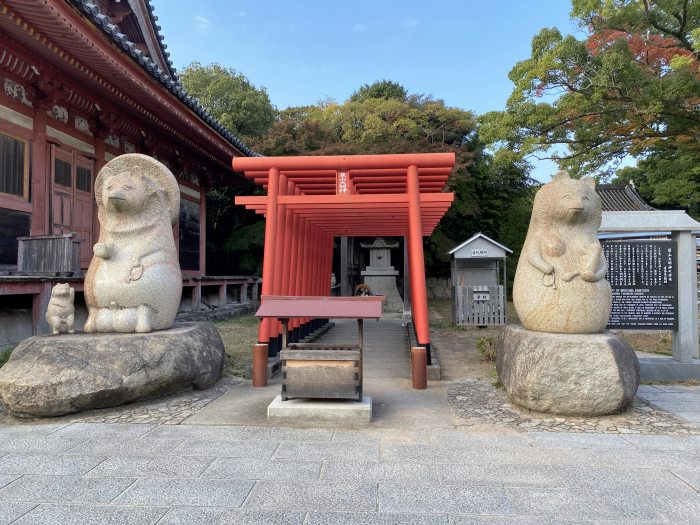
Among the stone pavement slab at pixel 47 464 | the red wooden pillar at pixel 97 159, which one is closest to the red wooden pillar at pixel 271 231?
the stone pavement slab at pixel 47 464

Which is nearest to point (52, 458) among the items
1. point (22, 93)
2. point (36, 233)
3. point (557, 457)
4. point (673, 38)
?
point (557, 457)

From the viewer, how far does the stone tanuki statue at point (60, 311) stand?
4.81 meters

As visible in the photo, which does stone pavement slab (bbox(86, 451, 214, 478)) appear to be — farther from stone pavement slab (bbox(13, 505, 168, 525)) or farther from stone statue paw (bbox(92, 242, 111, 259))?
stone statue paw (bbox(92, 242, 111, 259))

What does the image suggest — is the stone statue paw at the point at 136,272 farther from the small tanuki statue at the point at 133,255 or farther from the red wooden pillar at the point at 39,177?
the red wooden pillar at the point at 39,177

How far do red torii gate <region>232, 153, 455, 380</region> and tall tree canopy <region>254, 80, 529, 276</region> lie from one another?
360 inches

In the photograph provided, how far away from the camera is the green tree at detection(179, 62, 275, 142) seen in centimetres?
2245

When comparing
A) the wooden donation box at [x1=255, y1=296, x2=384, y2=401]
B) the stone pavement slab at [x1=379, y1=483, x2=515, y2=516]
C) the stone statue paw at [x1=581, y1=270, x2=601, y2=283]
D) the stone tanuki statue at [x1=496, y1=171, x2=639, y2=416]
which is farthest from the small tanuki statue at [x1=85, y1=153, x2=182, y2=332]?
the stone statue paw at [x1=581, y1=270, x2=601, y2=283]

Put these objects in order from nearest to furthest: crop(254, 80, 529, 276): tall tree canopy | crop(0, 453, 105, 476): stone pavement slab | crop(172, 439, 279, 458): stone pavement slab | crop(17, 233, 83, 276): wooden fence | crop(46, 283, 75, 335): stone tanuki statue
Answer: crop(0, 453, 105, 476): stone pavement slab, crop(172, 439, 279, 458): stone pavement slab, crop(46, 283, 75, 335): stone tanuki statue, crop(17, 233, 83, 276): wooden fence, crop(254, 80, 529, 276): tall tree canopy

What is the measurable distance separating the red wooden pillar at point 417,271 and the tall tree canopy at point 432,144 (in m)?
10.7

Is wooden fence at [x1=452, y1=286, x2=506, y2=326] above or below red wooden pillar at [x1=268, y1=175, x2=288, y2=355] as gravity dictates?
below

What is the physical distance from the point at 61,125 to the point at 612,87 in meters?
10.6

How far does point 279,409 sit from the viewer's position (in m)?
4.20

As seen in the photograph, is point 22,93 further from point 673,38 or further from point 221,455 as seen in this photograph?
point 673,38

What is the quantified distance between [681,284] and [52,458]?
7.00m
